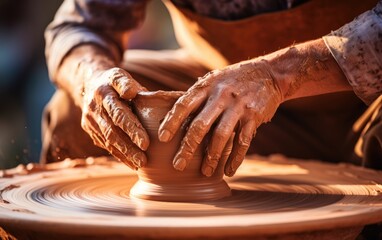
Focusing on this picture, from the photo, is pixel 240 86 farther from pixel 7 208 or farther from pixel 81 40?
pixel 81 40

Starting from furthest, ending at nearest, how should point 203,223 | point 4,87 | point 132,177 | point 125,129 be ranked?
point 4,87 < point 132,177 < point 125,129 < point 203,223

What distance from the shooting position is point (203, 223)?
1.26 meters

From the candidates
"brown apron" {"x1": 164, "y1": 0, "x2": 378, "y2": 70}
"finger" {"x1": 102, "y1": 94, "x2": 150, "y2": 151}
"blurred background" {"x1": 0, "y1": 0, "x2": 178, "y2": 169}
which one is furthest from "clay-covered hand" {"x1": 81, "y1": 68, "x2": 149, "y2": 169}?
"blurred background" {"x1": 0, "y1": 0, "x2": 178, "y2": 169}

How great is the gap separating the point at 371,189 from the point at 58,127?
4.66ft

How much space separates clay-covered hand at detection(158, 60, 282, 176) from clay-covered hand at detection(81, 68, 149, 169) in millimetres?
99

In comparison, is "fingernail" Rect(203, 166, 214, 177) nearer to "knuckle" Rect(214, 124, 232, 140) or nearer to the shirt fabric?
"knuckle" Rect(214, 124, 232, 140)

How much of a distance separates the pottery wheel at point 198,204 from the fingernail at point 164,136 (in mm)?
157

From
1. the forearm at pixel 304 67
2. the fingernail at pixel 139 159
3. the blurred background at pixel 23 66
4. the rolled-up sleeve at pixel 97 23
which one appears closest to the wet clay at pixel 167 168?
the fingernail at pixel 139 159

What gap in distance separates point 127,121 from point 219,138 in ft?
0.79

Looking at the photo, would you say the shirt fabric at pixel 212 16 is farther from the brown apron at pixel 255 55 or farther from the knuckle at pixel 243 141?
the knuckle at pixel 243 141

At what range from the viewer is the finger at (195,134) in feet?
4.97

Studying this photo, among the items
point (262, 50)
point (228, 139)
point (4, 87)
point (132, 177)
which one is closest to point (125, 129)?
point (228, 139)

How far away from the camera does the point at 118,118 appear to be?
5.36 feet

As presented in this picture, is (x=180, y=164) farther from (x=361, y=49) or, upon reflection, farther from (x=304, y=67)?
(x=361, y=49)
